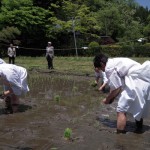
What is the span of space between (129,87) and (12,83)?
3.33m

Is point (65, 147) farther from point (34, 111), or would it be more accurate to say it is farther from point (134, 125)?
point (34, 111)

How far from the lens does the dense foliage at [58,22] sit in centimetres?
3941

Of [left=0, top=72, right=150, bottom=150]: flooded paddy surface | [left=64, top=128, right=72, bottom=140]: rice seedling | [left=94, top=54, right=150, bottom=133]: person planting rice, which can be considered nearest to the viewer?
[left=0, top=72, right=150, bottom=150]: flooded paddy surface

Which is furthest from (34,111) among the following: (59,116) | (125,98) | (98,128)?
(125,98)

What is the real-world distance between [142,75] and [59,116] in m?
2.69

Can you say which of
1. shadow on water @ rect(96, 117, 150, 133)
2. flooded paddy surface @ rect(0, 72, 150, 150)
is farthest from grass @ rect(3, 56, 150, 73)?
shadow on water @ rect(96, 117, 150, 133)

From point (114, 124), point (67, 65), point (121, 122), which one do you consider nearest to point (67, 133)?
point (121, 122)

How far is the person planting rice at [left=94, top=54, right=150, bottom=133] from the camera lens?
8398 mm

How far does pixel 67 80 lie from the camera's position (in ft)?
64.1

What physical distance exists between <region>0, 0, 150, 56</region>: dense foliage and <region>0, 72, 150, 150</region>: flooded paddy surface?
2438cm

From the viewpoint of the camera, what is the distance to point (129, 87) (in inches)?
332

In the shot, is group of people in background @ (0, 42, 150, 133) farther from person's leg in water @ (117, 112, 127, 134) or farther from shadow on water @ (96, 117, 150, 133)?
shadow on water @ (96, 117, 150, 133)

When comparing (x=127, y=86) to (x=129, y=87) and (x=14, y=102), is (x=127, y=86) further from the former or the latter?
(x=14, y=102)

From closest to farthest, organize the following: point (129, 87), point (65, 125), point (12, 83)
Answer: point (129, 87), point (65, 125), point (12, 83)
